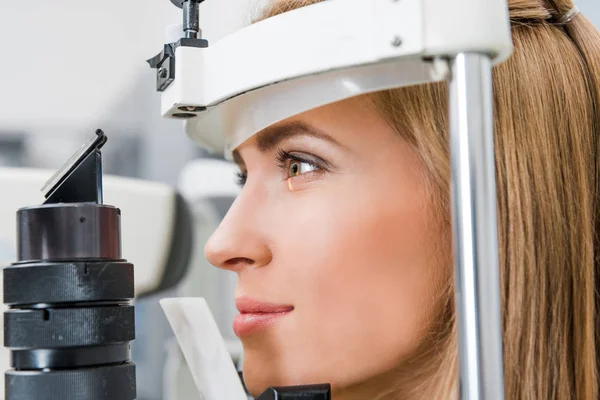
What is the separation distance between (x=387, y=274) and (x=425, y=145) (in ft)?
0.36

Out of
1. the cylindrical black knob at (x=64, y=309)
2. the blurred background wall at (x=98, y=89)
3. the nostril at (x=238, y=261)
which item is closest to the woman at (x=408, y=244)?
the nostril at (x=238, y=261)

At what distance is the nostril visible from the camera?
581 millimetres

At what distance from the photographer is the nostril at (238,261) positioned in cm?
58

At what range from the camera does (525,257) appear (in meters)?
0.54

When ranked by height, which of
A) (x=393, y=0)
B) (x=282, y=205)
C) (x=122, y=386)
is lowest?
(x=122, y=386)

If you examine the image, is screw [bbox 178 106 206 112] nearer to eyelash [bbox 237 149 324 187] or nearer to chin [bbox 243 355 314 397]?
eyelash [bbox 237 149 324 187]

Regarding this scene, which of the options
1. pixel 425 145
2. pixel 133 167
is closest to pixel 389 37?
pixel 425 145

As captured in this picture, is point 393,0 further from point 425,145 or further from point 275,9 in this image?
point 275,9

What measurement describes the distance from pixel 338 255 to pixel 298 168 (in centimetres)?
9

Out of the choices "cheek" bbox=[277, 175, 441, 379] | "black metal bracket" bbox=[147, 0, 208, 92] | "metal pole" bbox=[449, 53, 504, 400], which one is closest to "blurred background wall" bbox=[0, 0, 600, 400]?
"black metal bracket" bbox=[147, 0, 208, 92]

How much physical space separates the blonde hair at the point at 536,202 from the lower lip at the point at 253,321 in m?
0.14

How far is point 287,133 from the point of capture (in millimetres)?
579

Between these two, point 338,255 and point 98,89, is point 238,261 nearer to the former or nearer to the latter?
point 338,255

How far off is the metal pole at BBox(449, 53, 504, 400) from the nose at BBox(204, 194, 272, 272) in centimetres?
21
